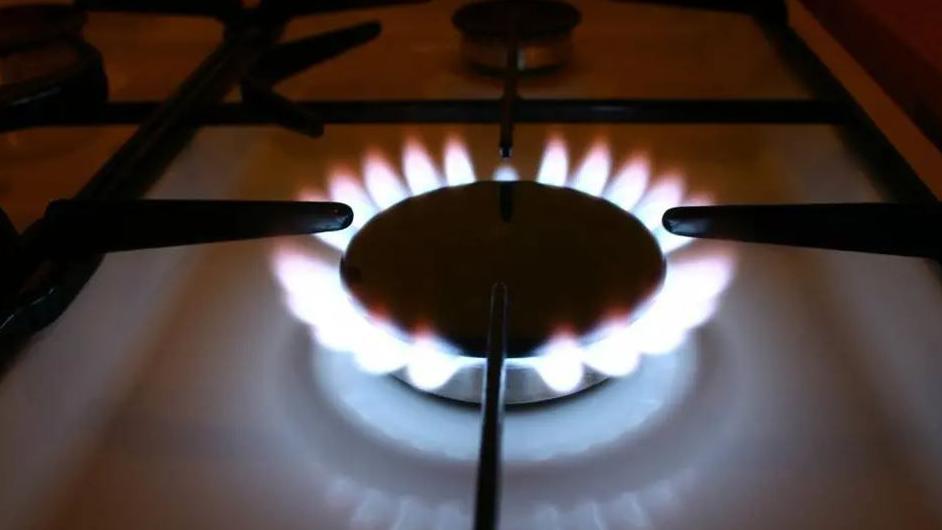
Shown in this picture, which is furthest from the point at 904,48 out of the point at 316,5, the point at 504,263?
the point at 316,5

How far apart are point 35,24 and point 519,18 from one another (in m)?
0.37

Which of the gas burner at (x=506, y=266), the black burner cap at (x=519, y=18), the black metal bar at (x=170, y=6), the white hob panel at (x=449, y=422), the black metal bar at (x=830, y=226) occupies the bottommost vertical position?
the white hob panel at (x=449, y=422)

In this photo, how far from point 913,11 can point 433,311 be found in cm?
48

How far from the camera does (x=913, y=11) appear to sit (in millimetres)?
650

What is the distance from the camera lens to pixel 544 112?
23.7 inches

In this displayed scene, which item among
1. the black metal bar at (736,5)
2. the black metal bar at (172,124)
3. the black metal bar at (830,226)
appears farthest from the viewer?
the black metal bar at (736,5)

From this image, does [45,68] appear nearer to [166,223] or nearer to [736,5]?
[166,223]

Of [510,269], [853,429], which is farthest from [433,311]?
[853,429]

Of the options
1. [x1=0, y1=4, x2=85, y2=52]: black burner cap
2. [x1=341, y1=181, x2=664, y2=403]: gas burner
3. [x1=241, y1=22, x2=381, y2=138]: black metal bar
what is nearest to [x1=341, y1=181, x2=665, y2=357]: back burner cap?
[x1=341, y1=181, x2=664, y2=403]: gas burner

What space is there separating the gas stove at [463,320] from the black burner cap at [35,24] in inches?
1.9

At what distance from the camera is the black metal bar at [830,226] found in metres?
0.41

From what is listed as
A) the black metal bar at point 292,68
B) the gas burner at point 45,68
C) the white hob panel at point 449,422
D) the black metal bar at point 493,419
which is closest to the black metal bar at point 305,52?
the black metal bar at point 292,68

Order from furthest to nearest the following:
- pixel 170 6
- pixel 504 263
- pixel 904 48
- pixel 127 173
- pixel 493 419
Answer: pixel 170 6, pixel 904 48, pixel 127 173, pixel 504 263, pixel 493 419

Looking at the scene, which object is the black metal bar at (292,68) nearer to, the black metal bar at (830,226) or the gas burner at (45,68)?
the gas burner at (45,68)
